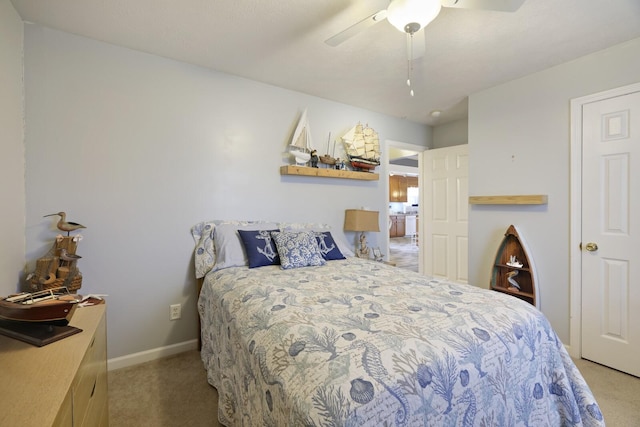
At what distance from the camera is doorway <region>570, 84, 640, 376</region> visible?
209cm

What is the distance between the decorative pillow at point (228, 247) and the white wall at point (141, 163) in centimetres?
19

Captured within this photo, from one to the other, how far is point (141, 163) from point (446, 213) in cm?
348

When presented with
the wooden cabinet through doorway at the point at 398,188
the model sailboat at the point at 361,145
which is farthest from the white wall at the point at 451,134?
the wooden cabinet through doorway at the point at 398,188

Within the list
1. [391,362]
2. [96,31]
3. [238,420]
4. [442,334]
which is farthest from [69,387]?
[96,31]

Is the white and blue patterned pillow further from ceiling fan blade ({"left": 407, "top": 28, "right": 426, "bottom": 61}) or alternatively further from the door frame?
the door frame

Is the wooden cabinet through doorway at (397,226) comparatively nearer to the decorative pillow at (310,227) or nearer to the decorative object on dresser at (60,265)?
the decorative pillow at (310,227)

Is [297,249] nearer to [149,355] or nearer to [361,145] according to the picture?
[149,355]

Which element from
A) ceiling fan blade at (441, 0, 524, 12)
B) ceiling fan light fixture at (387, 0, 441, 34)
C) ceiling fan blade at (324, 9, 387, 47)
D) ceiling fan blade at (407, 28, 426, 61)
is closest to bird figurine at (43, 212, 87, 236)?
ceiling fan blade at (324, 9, 387, 47)

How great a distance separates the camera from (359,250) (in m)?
3.27

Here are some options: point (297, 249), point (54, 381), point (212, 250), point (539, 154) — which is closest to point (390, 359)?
point (54, 381)

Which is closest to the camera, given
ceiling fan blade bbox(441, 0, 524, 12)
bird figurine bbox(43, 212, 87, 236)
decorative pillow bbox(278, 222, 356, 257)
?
ceiling fan blade bbox(441, 0, 524, 12)

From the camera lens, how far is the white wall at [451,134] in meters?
3.80

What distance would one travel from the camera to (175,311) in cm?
239

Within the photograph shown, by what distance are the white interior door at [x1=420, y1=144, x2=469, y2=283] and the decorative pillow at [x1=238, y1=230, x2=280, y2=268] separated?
2450 mm
